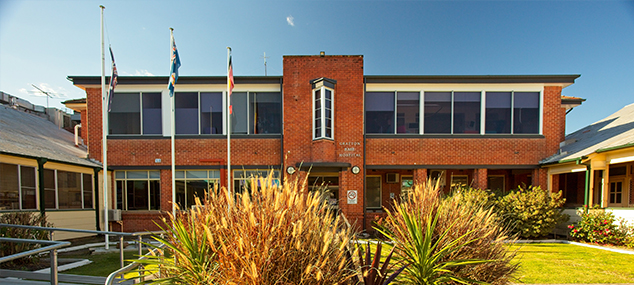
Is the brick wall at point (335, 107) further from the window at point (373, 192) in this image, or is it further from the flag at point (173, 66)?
the flag at point (173, 66)

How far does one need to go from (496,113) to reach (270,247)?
12938mm

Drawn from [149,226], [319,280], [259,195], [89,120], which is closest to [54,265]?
[259,195]

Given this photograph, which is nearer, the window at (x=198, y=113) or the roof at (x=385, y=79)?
the roof at (x=385, y=79)

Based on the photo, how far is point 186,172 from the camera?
1209cm

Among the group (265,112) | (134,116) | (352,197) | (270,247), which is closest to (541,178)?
(352,197)

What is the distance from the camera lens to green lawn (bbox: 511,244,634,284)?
5639 mm

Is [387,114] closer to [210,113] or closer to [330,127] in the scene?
[330,127]

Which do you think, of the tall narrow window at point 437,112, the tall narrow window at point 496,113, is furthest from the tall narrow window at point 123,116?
the tall narrow window at point 496,113

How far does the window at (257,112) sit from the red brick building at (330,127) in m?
0.04

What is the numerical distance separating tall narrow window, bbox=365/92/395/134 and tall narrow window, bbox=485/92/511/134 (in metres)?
4.10

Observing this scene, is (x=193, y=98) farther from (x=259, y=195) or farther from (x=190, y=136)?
(x=259, y=195)

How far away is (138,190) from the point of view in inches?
474

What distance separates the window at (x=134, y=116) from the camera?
39.8ft

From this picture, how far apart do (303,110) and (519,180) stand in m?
11.6
